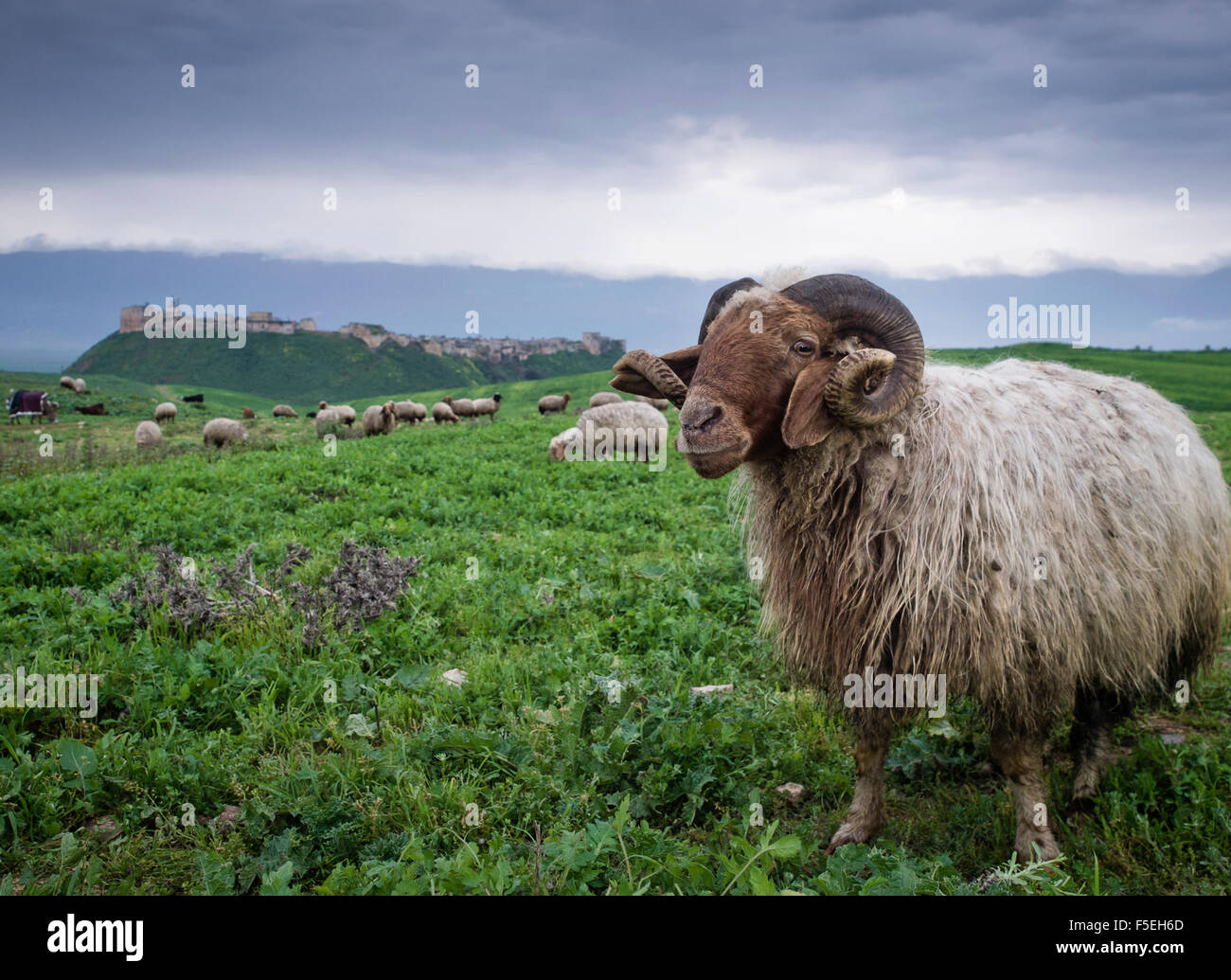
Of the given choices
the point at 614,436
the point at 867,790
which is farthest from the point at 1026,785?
the point at 614,436

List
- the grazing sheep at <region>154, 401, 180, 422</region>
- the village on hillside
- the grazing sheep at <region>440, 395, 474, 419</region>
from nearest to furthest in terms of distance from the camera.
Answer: the grazing sheep at <region>154, 401, 180, 422</region> < the grazing sheep at <region>440, 395, 474, 419</region> < the village on hillside

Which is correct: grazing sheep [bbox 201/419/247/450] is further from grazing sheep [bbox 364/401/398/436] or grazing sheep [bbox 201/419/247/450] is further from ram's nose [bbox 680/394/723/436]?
ram's nose [bbox 680/394/723/436]

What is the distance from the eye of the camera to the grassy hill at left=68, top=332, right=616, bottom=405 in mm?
91938

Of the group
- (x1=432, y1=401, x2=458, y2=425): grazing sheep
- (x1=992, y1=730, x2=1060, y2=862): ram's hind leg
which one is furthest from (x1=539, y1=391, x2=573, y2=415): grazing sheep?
(x1=992, y1=730, x2=1060, y2=862): ram's hind leg

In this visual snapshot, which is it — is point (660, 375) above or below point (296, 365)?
below

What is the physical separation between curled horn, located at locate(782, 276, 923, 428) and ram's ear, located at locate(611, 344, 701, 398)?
0.70m

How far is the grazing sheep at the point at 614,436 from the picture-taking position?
49.9 feet

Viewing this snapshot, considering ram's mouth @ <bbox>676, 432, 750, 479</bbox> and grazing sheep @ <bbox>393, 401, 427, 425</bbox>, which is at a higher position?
grazing sheep @ <bbox>393, 401, 427, 425</bbox>

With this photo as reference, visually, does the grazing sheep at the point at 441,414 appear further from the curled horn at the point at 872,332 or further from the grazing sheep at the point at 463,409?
the curled horn at the point at 872,332

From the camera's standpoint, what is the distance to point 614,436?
16.2m

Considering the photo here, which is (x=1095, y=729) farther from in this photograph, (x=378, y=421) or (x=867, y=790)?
(x=378, y=421)

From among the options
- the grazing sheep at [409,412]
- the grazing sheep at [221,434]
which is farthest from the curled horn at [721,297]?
the grazing sheep at [409,412]

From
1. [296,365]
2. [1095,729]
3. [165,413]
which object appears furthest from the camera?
[296,365]

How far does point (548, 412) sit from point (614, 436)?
18644mm
